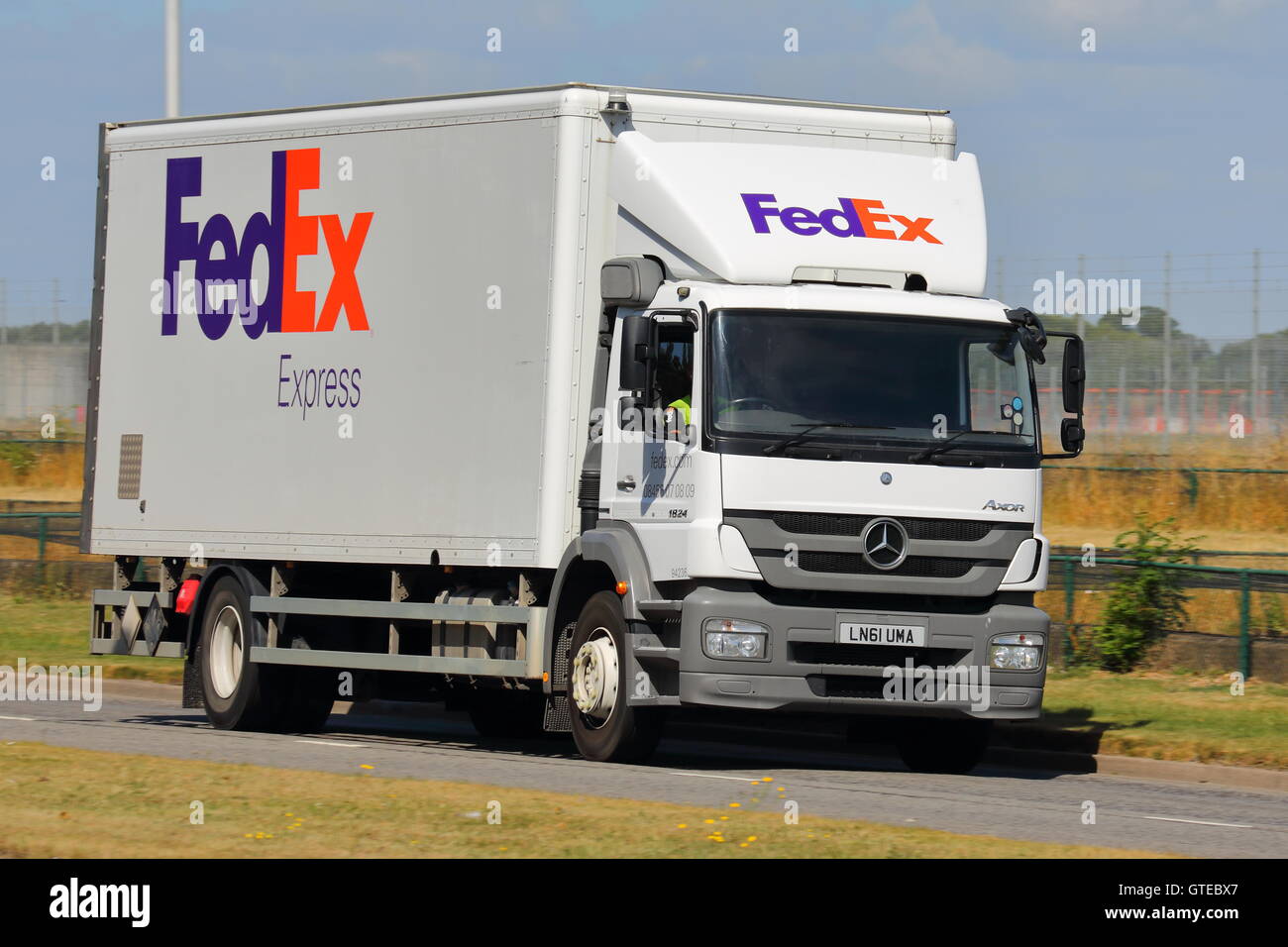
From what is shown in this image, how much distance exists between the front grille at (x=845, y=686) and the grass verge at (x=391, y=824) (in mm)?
827

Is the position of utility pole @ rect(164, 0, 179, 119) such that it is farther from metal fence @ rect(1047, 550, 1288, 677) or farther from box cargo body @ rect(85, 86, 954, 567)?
metal fence @ rect(1047, 550, 1288, 677)

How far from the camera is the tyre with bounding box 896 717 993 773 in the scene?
48.9 ft

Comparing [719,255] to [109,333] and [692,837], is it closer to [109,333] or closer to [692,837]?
[692,837]

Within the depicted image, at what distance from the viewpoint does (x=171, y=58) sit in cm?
2511

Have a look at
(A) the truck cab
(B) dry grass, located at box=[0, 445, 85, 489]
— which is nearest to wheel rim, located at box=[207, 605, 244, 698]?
(A) the truck cab

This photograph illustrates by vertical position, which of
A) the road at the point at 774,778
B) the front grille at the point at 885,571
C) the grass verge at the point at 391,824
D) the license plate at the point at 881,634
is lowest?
the road at the point at 774,778

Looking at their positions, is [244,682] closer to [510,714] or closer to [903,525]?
[510,714]

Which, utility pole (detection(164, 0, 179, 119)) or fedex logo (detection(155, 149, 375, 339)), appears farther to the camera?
utility pole (detection(164, 0, 179, 119))

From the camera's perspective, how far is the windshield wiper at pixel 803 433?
13078mm

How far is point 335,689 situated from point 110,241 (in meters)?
4.20

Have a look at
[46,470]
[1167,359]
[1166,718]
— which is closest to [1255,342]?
[1167,359]

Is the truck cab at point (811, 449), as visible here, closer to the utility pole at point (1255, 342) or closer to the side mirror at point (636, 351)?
the side mirror at point (636, 351)

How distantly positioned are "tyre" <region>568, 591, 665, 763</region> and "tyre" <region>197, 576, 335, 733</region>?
355cm

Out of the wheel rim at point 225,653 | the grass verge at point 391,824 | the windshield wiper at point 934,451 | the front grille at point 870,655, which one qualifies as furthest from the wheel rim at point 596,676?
the wheel rim at point 225,653
